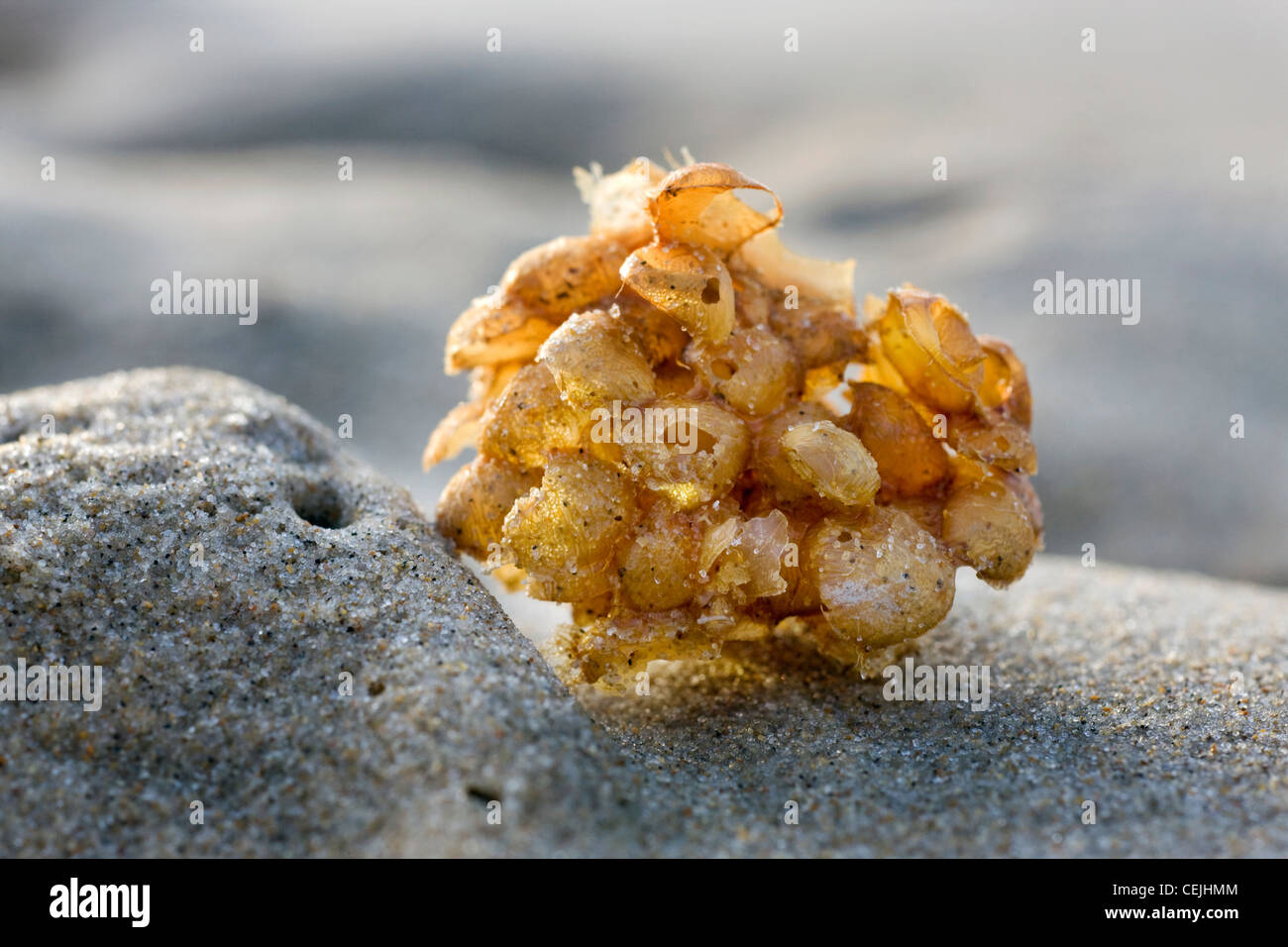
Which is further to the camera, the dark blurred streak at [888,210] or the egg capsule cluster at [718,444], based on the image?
the dark blurred streak at [888,210]

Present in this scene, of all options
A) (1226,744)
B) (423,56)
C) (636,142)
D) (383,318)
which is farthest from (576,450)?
(423,56)

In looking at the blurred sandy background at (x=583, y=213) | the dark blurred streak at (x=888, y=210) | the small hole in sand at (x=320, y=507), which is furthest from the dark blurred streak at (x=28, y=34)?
the small hole in sand at (x=320, y=507)

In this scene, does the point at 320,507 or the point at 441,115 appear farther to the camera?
the point at 441,115

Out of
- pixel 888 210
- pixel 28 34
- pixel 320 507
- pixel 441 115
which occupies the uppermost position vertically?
pixel 28 34

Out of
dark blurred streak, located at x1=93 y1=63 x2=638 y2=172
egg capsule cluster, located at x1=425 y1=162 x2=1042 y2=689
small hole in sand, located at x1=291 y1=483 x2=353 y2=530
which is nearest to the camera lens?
egg capsule cluster, located at x1=425 y1=162 x2=1042 y2=689

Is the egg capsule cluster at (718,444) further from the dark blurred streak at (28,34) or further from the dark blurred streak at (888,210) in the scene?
the dark blurred streak at (28,34)

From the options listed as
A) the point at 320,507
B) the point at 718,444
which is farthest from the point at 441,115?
the point at 718,444

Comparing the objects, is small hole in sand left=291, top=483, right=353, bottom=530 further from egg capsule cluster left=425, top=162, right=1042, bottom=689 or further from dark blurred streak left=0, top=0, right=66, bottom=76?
dark blurred streak left=0, top=0, right=66, bottom=76

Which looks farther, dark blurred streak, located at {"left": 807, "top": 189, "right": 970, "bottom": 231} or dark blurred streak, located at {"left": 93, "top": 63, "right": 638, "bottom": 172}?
dark blurred streak, located at {"left": 93, "top": 63, "right": 638, "bottom": 172}

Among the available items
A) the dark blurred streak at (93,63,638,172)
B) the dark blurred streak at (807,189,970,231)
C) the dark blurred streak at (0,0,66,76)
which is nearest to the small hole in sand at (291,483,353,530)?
the dark blurred streak at (807,189,970,231)

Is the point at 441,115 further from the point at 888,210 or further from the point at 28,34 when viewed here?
the point at 888,210

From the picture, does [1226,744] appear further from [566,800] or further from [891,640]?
[566,800]
